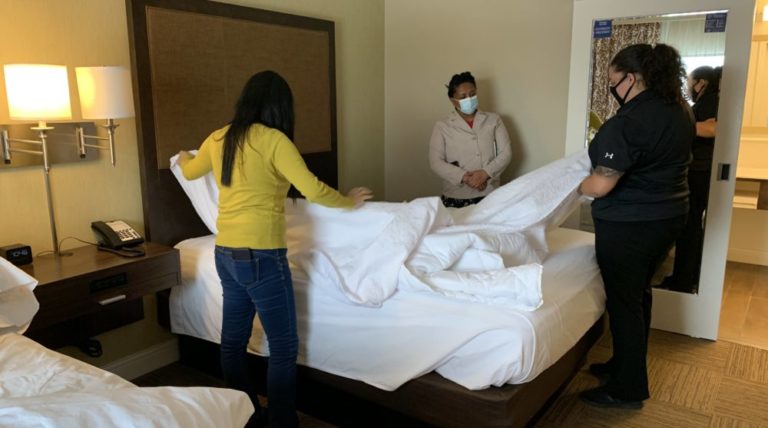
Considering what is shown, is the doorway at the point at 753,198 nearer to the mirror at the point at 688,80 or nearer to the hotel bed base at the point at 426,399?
the mirror at the point at 688,80

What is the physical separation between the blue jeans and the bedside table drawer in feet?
1.23

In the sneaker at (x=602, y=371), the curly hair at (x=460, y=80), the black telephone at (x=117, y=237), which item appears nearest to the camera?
the black telephone at (x=117, y=237)

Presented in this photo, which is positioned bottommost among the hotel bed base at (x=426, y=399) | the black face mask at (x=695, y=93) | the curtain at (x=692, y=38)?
the hotel bed base at (x=426, y=399)

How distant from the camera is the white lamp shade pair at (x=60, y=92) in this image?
2.00m

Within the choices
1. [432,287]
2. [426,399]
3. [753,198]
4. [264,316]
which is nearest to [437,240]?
[432,287]

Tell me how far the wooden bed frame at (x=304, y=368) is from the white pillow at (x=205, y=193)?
8.9 inches

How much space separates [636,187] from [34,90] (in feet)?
7.33

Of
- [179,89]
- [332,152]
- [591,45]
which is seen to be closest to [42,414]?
[179,89]

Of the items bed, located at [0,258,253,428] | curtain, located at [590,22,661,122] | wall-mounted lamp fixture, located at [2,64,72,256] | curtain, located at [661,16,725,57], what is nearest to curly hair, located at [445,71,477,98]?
curtain, located at [590,22,661,122]

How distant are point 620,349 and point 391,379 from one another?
3.43ft

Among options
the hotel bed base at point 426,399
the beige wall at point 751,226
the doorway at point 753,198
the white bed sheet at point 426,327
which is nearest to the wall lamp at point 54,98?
the white bed sheet at point 426,327

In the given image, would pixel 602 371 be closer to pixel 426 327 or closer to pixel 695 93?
pixel 426 327

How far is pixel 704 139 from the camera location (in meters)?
3.08

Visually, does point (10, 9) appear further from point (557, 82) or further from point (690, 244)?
point (690, 244)
